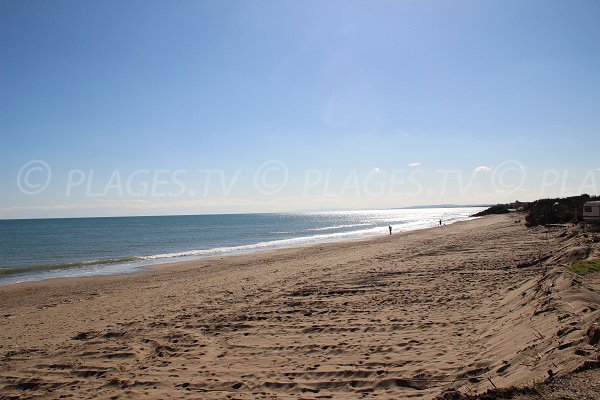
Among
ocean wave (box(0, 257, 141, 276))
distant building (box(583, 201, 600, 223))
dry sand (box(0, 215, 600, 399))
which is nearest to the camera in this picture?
dry sand (box(0, 215, 600, 399))

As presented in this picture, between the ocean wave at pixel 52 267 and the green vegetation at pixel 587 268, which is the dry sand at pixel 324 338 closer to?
the green vegetation at pixel 587 268

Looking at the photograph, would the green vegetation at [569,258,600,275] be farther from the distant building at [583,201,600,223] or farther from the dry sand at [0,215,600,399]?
the distant building at [583,201,600,223]

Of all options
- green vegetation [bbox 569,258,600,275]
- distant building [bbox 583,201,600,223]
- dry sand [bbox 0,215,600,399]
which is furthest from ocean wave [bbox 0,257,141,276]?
distant building [bbox 583,201,600,223]

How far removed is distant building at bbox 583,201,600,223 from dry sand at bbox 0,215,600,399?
1042cm

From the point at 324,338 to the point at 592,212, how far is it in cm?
2025

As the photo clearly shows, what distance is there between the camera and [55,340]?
916cm

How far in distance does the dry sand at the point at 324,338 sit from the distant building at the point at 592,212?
10.4m

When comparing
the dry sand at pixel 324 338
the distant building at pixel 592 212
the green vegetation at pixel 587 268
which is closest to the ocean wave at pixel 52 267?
the dry sand at pixel 324 338

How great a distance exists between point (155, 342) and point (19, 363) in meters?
2.48

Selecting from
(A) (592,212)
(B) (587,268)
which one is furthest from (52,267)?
(A) (592,212)

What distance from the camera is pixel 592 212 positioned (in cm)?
2106

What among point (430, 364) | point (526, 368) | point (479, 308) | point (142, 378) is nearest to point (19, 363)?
point (142, 378)

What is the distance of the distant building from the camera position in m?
20.4

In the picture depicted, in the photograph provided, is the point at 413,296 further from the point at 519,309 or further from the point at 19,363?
the point at 19,363
